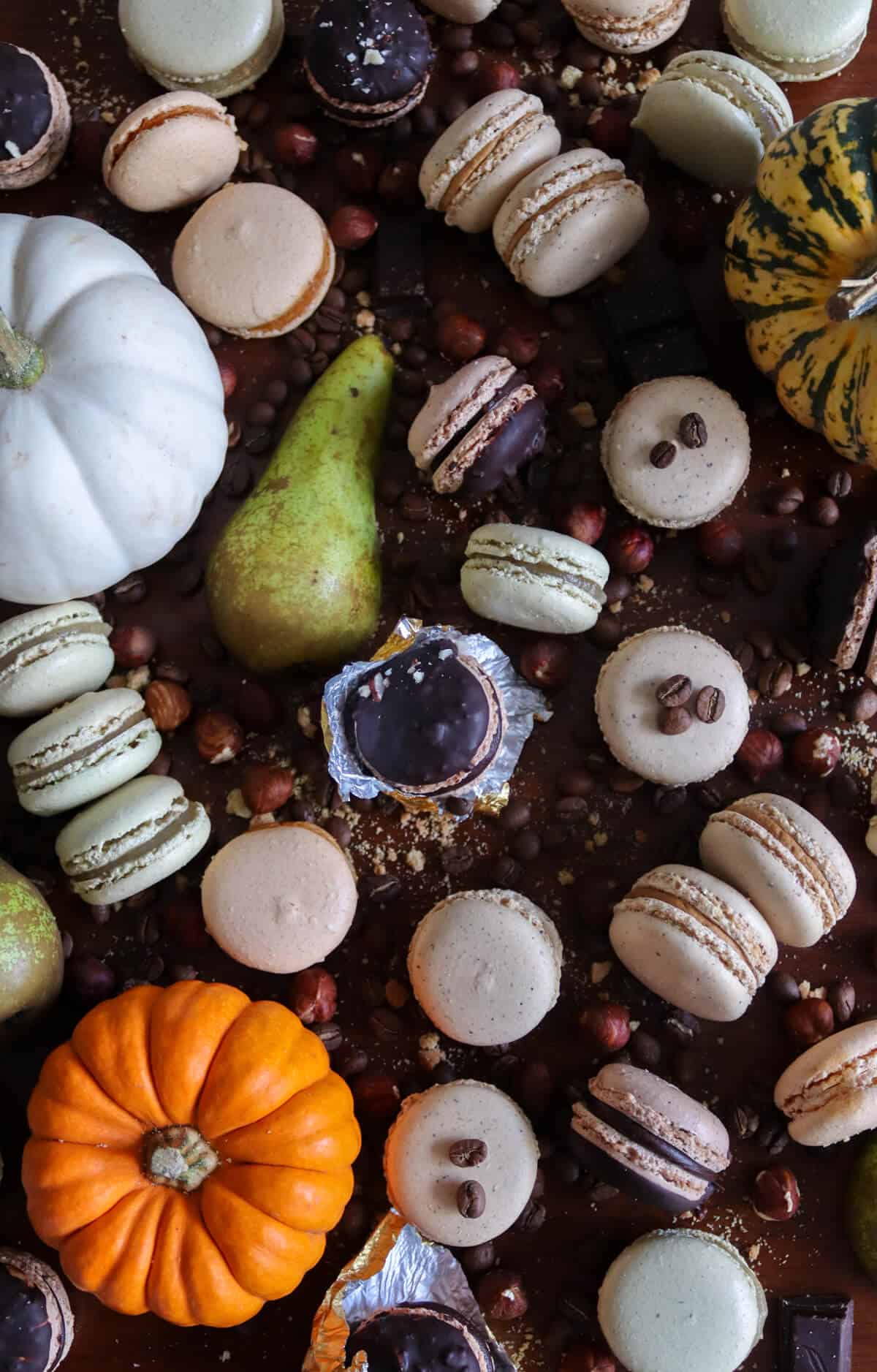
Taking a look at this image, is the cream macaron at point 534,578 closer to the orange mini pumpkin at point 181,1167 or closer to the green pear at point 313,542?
the green pear at point 313,542

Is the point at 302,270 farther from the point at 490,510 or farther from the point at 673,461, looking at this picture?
the point at 673,461

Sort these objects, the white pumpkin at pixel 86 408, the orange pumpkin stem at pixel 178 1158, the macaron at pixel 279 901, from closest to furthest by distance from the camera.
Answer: the orange pumpkin stem at pixel 178 1158 → the white pumpkin at pixel 86 408 → the macaron at pixel 279 901

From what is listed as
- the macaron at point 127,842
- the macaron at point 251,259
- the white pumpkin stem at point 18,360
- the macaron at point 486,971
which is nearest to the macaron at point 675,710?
the macaron at point 486,971

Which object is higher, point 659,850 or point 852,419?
point 852,419

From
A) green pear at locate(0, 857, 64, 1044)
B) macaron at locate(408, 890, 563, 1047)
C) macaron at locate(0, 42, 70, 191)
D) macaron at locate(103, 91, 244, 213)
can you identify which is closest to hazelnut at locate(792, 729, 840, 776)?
macaron at locate(408, 890, 563, 1047)

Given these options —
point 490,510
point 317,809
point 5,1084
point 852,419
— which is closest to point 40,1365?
point 5,1084

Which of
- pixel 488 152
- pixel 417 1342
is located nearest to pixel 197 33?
pixel 488 152
